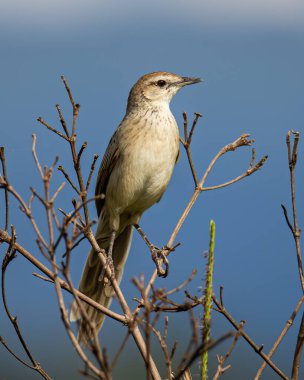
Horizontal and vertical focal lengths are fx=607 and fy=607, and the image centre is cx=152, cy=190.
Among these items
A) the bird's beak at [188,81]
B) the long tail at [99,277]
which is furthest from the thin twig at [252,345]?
the bird's beak at [188,81]

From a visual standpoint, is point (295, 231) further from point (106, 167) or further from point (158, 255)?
point (106, 167)

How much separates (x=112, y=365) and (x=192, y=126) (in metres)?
2.07

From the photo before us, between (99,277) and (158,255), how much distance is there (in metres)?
0.44

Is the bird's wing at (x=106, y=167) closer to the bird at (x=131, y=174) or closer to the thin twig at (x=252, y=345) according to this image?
the bird at (x=131, y=174)

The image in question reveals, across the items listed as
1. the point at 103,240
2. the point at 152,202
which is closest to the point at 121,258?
the point at 103,240

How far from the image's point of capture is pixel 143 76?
5.23 meters

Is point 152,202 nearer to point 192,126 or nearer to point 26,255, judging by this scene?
point 192,126

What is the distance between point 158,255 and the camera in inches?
162

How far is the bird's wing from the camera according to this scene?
15.5ft

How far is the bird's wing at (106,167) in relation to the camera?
186 inches

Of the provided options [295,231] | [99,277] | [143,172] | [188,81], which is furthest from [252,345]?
[188,81]

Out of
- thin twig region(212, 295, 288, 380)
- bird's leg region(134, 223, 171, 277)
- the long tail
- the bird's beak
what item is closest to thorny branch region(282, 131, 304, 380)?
thin twig region(212, 295, 288, 380)

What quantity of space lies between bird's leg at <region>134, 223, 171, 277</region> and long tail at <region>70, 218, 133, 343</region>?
166mm

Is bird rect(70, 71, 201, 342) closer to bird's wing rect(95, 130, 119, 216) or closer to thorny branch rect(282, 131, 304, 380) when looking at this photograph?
bird's wing rect(95, 130, 119, 216)
